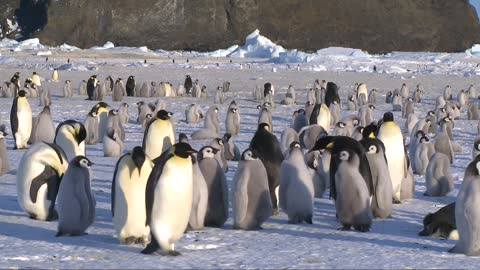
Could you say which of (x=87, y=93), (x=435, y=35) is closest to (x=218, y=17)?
(x=435, y=35)

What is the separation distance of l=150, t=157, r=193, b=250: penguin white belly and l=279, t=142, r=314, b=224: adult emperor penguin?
64.5 inches

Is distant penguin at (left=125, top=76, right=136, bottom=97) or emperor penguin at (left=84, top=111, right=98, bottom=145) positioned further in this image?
distant penguin at (left=125, top=76, right=136, bottom=97)

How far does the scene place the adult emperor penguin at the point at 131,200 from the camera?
6371 mm

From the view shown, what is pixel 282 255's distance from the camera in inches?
235

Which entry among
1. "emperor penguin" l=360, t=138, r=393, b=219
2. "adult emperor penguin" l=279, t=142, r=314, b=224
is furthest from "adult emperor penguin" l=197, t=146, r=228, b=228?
"emperor penguin" l=360, t=138, r=393, b=219

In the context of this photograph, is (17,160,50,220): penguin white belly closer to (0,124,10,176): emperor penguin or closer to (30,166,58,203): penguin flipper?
(30,166,58,203): penguin flipper

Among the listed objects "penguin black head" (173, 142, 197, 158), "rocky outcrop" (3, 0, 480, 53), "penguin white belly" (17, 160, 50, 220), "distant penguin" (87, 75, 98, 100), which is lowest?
"penguin white belly" (17, 160, 50, 220)

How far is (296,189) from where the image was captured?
7398mm

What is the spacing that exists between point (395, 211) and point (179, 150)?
2.89 metres

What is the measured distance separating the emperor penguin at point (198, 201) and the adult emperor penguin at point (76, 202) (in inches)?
30.3

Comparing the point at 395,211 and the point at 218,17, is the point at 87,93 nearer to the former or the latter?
the point at 395,211

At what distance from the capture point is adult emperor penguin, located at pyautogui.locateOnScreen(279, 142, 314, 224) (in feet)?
24.2

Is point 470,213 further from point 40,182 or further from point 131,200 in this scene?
point 40,182

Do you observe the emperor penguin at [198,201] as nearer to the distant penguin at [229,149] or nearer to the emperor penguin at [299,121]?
the distant penguin at [229,149]
